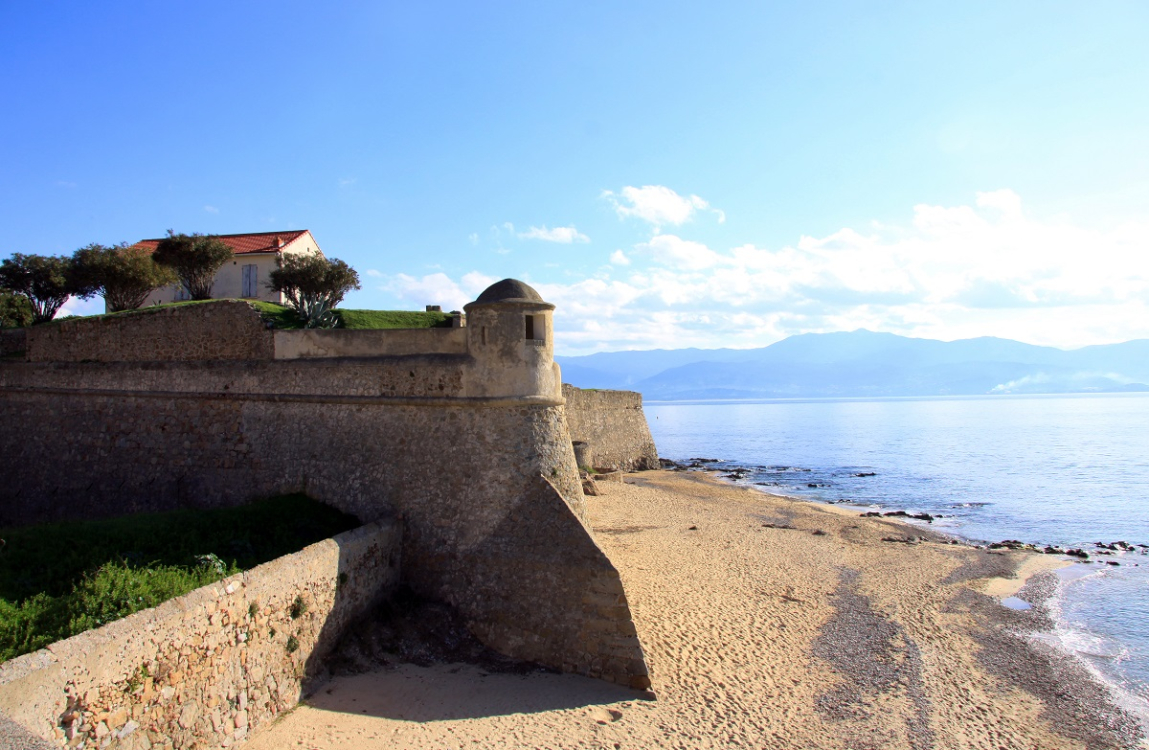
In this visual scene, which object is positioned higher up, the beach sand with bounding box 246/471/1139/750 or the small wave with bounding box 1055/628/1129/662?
the beach sand with bounding box 246/471/1139/750

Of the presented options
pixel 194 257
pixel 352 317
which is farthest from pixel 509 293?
pixel 194 257

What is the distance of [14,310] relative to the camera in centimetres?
2261

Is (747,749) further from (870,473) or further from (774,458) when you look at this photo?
(774,458)

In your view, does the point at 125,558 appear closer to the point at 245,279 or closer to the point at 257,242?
the point at 245,279

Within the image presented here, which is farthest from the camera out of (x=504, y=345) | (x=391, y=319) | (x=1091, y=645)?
(x=391, y=319)

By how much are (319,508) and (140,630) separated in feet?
19.9

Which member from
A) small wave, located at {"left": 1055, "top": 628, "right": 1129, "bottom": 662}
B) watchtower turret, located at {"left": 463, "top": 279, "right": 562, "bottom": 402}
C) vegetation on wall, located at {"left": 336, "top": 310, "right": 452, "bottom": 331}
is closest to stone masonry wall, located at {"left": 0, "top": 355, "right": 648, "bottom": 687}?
watchtower turret, located at {"left": 463, "top": 279, "right": 562, "bottom": 402}

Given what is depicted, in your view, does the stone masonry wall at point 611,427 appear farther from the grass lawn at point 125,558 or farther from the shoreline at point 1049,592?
the grass lawn at point 125,558

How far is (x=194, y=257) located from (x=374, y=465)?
42.5 feet

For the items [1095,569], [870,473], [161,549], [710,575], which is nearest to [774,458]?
[870,473]

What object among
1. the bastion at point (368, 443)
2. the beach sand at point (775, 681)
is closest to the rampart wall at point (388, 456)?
the bastion at point (368, 443)

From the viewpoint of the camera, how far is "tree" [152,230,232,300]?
22062mm

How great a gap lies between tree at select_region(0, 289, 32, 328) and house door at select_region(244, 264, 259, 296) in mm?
6767

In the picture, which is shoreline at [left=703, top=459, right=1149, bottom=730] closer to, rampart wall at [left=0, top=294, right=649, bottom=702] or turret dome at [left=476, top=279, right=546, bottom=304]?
rampart wall at [left=0, top=294, right=649, bottom=702]
